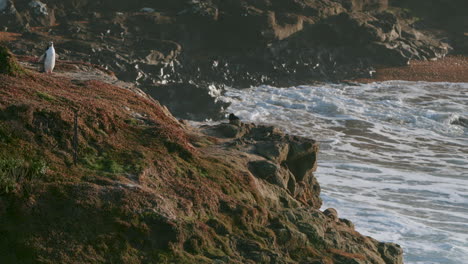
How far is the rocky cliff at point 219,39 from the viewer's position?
36.7 m

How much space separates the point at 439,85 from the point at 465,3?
53.1ft

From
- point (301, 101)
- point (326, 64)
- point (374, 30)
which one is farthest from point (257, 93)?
point (374, 30)

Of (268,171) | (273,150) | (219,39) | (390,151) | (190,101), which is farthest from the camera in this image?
(219,39)

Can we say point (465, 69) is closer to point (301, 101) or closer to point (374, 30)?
point (374, 30)

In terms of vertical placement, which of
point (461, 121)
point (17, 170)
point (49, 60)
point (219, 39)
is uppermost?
point (49, 60)

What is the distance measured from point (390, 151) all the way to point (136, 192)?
60.5 ft

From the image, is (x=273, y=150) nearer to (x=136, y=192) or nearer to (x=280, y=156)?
(x=280, y=156)

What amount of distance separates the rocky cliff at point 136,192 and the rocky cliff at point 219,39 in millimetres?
20187

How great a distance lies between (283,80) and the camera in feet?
132

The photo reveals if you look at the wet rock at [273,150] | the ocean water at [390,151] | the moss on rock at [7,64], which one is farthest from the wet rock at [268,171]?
the moss on rock at [7,64]

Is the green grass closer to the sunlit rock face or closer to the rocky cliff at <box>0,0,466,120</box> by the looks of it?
the rocky cliff at <box>0,0,466,120</box>

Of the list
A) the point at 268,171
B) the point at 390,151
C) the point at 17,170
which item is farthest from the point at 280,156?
the point at 390,151

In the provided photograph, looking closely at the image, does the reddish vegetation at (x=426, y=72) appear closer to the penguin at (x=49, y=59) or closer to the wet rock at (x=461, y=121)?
the wet rock at (x=461, y=121)

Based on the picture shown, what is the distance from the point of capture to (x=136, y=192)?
1016 centimetres
